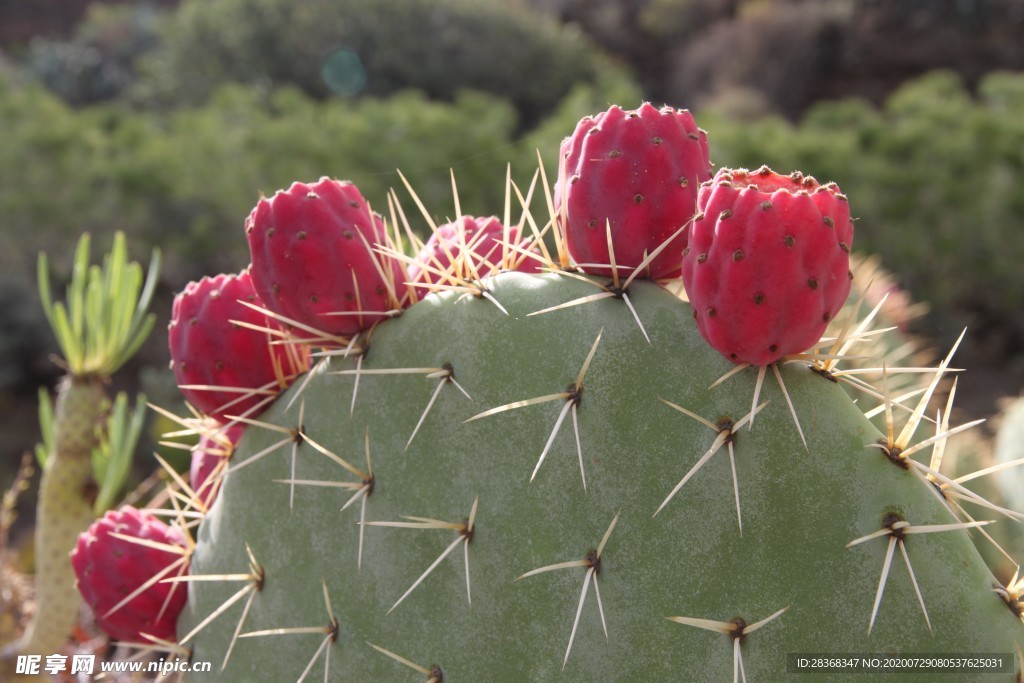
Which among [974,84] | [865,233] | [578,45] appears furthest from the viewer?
[578,45]

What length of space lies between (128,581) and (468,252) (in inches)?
24.5

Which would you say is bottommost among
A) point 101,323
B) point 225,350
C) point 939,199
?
point 939,199

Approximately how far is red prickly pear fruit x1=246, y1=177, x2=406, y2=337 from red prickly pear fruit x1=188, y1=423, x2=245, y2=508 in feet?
0.64

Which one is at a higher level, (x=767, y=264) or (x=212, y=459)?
(x=767, y=264)

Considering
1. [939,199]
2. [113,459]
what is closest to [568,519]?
[113,459]

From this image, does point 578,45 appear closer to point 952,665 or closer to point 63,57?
point 63,57

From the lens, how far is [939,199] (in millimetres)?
5918

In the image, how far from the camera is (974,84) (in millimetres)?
11891

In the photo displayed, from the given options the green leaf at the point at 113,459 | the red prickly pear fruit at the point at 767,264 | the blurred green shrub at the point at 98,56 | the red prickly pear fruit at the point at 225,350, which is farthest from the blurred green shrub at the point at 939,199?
the blurred green shrub at the point at 98,56

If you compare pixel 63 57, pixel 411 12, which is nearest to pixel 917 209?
pixel 411 12

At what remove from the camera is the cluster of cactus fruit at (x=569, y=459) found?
2.81ft

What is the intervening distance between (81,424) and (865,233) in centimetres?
509

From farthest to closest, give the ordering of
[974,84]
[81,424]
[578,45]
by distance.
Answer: [578,45], [974,84], [81,424]

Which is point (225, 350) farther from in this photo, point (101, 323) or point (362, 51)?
point (362, 51)
